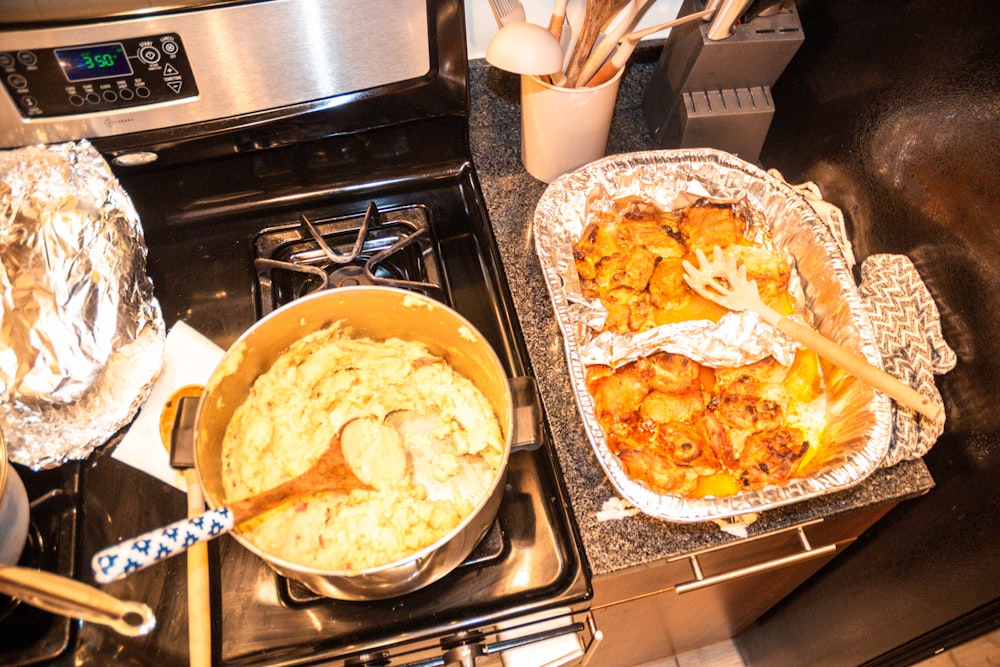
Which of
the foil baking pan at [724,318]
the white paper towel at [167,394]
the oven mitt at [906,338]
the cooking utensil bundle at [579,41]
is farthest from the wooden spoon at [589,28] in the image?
the white paper towel at [167,394]

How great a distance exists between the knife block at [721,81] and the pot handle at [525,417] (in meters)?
0.51

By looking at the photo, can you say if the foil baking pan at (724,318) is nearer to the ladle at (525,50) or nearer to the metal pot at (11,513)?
the ladle at (525,50)

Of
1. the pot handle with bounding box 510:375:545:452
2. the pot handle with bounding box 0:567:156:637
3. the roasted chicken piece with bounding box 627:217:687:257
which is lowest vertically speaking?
the roasted chicken piece with bounding box 627:217:687:257

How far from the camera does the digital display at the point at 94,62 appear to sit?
2.36 ft

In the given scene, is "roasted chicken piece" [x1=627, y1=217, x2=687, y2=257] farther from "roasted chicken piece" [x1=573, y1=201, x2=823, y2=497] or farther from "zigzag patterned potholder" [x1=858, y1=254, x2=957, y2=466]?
"zigzag patterned potholder" [x1=858, y1=254, x2=957, y2=466]

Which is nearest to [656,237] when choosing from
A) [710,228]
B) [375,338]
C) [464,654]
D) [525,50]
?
[710,228]

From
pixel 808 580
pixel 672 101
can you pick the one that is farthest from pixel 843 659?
pixel 672 101

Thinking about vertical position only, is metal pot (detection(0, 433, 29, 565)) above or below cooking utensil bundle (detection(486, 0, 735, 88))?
below

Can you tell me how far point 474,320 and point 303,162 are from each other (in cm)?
35

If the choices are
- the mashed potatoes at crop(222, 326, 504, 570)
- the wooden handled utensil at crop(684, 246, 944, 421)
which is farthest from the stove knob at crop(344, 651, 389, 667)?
the wooden handled utensil at crop(684, 246, 944, 421)

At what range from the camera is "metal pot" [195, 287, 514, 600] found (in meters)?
0.65

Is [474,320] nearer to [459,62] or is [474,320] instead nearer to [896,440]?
[459,62]

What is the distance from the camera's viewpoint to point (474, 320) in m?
0.91

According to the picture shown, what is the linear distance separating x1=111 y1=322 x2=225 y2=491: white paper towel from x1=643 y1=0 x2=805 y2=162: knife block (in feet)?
2.44
